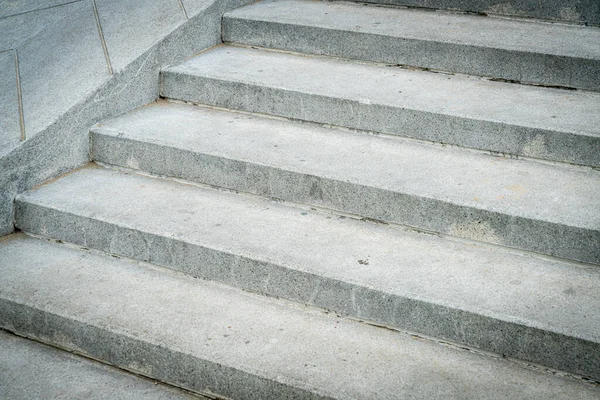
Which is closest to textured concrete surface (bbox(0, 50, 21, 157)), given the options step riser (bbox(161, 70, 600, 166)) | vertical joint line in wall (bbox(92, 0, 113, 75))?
vertical joint line in wall (bbox(92, 0, 113, 75))

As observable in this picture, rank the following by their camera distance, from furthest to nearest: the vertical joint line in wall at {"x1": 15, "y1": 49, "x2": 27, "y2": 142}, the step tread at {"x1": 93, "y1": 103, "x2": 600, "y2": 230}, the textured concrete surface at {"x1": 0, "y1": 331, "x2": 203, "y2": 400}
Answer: the vertical joint line in wall at {"x1": 15, "y1": 49, "x2": 27, "y2": 142}
the step tread at {"x1": 93, "y1": 103, "x2": 600, "y2": 230}
the textured concrete surface at {"x1": 0, "y1": 331, "x2": 203, "y2": 400}

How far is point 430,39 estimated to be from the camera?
3914 mm

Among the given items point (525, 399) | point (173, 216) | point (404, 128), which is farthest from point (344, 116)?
point (525, 399)

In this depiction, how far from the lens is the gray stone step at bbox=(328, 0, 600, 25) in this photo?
Answer: 4117mm

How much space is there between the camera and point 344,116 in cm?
370

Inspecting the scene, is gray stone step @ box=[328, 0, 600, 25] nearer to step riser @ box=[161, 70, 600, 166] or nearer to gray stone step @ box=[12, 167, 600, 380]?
step riser @ box=[161, 70, 600, 166]

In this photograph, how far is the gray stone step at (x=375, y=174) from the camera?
9.69 ft

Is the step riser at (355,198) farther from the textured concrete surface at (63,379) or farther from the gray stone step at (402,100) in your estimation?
the textured concrete surface at (63,379)

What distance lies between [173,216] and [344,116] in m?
1.10

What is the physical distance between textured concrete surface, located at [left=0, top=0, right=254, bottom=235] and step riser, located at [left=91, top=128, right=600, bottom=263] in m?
0.22

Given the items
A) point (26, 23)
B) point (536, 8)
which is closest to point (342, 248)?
point (536, 8)

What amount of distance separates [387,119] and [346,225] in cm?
72

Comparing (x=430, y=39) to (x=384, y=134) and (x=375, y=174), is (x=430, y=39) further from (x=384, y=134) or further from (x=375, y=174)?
(x=375, y=174)

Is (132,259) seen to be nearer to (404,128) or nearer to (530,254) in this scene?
(404,128)
